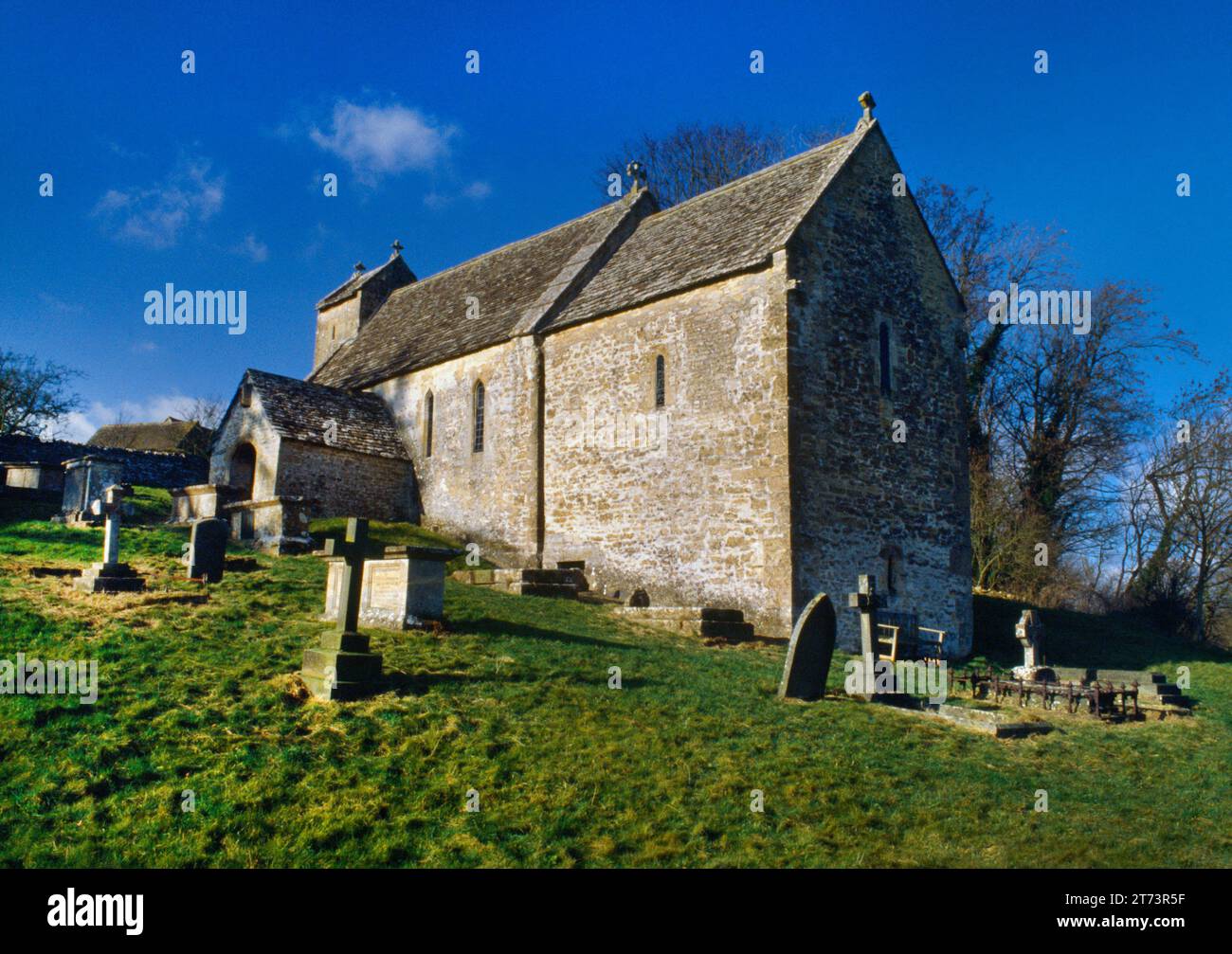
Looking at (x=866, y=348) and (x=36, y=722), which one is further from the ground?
(x=866, y=348)

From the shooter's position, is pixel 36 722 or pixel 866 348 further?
pixel 866 348

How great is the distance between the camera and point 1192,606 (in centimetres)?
2942

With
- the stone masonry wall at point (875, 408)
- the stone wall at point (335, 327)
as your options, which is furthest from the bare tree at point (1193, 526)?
the stone wall at point (335, 327)

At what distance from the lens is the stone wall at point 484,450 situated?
23.0 metres

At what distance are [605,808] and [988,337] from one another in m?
26.7

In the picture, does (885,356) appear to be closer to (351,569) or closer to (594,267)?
(594,267)

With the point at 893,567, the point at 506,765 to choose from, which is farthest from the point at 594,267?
the point at 506,765

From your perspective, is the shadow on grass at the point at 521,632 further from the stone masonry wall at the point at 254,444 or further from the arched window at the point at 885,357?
the stone masonry wall at the point at 254,444

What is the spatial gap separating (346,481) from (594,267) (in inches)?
341

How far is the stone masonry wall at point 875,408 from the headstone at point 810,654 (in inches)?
197

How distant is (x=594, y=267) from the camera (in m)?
24.8

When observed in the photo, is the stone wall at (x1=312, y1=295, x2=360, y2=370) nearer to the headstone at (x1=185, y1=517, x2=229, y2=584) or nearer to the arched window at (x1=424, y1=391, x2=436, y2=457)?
the arched window at (x1=424, y1=391, x2=436, y2=457)
